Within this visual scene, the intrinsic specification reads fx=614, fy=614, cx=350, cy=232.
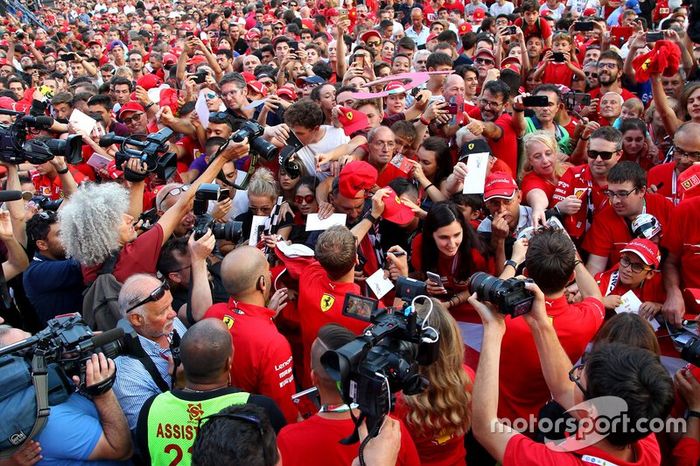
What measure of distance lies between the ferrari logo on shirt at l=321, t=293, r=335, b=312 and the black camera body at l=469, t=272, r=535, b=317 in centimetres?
110

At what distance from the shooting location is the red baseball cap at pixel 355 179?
4.21m

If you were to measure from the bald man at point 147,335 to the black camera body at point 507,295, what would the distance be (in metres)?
1.56

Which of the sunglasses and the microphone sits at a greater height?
the microphone

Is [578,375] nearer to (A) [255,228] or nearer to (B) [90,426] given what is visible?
(B) [90,426]

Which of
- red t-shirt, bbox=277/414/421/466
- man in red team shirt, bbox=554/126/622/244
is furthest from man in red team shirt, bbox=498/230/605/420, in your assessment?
man in red team shirt, bbox=554/126/622/244

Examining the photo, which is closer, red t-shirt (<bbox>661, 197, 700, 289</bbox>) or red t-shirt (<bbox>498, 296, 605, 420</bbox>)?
red t-shirt (<bbox>498, 296, 605, 420</bbox>)

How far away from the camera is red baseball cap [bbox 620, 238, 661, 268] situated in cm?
345

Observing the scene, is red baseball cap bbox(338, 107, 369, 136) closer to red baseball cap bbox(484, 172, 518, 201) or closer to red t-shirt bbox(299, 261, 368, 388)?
red baseball cap bbox(484, 172, 518, 201)

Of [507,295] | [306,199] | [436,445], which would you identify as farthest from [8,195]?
[507,295]

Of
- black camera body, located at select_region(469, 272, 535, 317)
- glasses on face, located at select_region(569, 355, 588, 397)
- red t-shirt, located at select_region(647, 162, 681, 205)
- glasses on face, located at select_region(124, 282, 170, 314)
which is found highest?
black camera body, located at select_region(469, 272, 535, 317)

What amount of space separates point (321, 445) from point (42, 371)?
1057mm

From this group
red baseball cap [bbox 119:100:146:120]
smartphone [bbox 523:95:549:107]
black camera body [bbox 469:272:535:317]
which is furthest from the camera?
red baseball cap [bbox 119:100:146:120]

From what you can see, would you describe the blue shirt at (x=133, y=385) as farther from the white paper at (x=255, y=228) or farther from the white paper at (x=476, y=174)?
the white paper at (x=476, y=174)

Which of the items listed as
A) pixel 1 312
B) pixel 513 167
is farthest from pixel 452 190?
pixel 1 312
